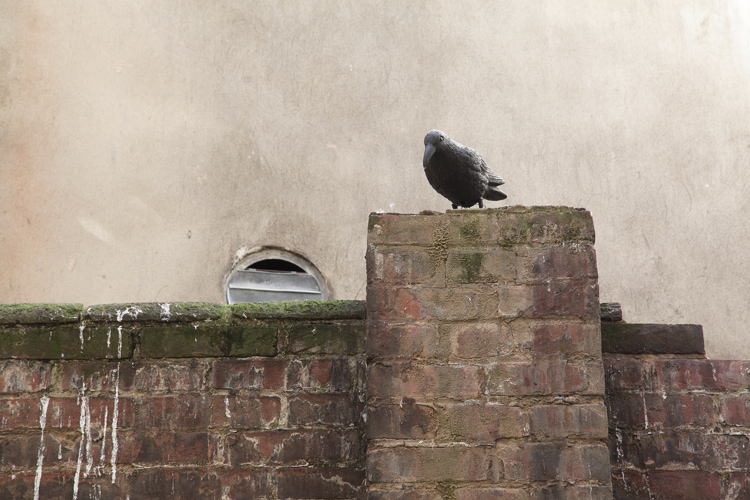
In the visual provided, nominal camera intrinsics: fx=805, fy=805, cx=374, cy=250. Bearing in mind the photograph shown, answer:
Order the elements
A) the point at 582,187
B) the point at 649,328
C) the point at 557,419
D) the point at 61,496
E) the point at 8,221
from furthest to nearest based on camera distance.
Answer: the point at 582,187 → the point at 8,221 → the point at 649,328 → the point at 61,496 → the point at 557,419

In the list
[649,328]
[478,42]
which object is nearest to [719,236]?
[478,42]

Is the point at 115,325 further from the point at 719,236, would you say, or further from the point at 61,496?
the point at 719,236

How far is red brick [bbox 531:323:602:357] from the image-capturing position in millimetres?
2709

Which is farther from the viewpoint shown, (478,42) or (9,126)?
(478,42)

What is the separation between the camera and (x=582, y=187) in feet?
23.9

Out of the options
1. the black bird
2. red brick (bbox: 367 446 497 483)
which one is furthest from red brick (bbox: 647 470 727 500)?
the black bird

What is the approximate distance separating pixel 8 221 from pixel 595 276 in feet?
17.9

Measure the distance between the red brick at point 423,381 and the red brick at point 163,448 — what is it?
0.80 m

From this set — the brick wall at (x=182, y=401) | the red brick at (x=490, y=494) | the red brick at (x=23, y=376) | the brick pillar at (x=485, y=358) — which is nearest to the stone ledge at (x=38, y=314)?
the brick wall at (x=182, y=401)

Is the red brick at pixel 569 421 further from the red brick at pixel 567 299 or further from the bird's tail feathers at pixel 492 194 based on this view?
the bird's tail feathers at pixel 492 194

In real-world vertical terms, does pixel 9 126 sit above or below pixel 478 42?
below

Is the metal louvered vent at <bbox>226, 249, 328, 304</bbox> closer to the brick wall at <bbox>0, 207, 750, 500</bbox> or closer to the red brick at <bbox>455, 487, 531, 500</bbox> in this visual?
the brick wall at <bbox>0, 207, 750, 500</bbox>

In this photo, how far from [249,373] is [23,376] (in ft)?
2.88

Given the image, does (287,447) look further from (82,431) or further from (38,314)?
(38,314)
